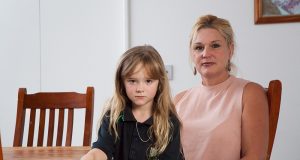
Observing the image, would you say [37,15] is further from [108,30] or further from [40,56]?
[108,30]

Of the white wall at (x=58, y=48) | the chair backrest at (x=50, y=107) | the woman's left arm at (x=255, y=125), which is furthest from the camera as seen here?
the white wall at (x=58, y=48)

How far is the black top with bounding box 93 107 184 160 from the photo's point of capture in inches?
47.1

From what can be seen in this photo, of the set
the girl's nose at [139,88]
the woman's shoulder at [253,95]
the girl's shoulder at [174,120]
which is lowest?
the girl's shoulder at [174,120]

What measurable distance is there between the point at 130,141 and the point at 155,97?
17 centimetres

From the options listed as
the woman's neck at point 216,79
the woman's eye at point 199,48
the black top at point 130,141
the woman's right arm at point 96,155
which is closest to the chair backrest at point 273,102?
the woman's neck at point 216,79

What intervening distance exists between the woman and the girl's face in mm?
398

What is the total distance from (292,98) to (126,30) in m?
1.11

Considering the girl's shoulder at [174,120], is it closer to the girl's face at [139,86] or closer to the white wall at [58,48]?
the girl's face at [139,86]

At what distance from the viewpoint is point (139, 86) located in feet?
3.84

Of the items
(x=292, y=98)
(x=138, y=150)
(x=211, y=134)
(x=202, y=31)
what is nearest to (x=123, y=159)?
(x=138, y=150)

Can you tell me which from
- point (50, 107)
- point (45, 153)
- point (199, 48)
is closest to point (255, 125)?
point (199, 48)

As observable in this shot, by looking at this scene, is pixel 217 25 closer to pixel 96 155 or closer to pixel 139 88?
pixel 139 88

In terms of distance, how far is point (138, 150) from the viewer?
1.20 m

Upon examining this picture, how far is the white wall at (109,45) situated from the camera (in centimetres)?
227
